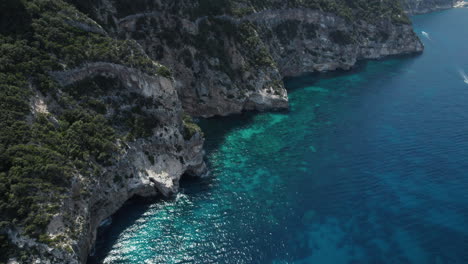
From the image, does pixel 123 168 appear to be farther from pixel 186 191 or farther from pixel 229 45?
pixel 229 45

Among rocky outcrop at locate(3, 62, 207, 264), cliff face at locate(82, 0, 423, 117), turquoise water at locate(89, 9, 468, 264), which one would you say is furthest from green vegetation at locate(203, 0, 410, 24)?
rocky outcrop at locate(3, 62, 207, 264)

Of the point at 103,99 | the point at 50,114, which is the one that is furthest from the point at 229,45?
the point at 50,114

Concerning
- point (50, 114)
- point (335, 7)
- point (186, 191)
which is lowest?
point (186, 191)

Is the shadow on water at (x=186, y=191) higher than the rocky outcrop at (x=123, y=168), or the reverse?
the rocky outcrop at (x=123, y=168)

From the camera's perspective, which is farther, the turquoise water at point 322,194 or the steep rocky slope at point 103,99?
the turquoise water at point 322,194

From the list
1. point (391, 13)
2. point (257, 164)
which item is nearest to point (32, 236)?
point (257, 164)

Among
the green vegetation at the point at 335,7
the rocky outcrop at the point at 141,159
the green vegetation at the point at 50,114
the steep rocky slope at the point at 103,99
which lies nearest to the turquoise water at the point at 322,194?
the rocky outcrop at the point at 141,159

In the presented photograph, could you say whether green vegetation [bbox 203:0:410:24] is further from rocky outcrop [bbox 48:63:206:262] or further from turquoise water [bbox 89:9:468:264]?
rocky outcrop [bbox 48:63:206:262]

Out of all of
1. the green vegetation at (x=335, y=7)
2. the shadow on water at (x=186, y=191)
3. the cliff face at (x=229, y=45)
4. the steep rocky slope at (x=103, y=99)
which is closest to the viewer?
the steep rocky slope at (x=103, y=99)

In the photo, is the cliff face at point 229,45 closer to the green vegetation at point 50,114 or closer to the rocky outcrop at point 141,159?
the green vegetation at point 50,114
